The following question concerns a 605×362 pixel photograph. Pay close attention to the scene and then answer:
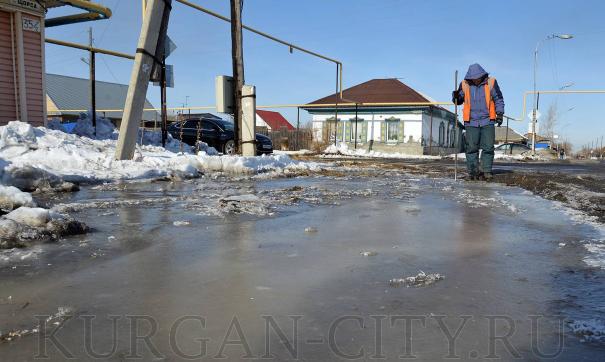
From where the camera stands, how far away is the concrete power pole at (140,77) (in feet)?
29.7

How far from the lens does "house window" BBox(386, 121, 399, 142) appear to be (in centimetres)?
3588

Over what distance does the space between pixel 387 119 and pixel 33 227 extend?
Result: 34.1m

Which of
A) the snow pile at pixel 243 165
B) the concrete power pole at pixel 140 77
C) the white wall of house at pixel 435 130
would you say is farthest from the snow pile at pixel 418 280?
the white wall of house at pixel 435 130

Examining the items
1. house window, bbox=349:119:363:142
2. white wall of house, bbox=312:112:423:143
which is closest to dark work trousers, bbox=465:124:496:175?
white wall of house, bbox=312:112:423:143

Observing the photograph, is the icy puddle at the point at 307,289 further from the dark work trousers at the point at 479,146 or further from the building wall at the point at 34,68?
the building wall at the point at 34,68

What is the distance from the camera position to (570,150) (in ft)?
196

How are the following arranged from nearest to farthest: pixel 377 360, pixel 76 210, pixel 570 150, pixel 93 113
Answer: pixel 377 360 < pixel 76 210 < pixel 93 113 < pixel 570 150

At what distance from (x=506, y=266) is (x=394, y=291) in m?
0.87

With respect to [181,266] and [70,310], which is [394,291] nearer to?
[181,266]

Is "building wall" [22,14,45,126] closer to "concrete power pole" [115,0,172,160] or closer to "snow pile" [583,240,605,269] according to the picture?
"concrete power pole" [115,0,172,160]

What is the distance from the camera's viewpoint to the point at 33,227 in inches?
132

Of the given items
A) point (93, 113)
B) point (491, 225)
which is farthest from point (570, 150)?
point (491, 225)

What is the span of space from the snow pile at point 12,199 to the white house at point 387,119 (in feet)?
95.3

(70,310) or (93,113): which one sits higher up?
(93,113)
